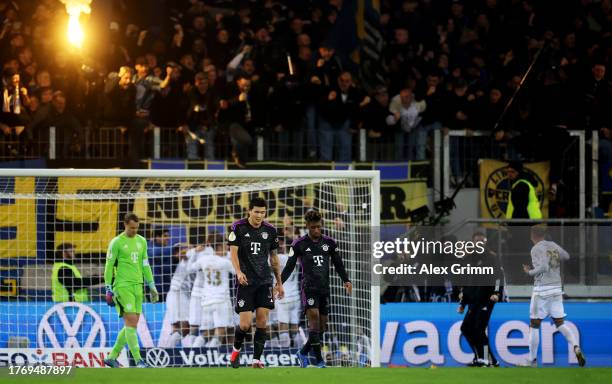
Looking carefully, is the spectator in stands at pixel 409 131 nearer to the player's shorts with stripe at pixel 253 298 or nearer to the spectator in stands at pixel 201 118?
the spectator in stands at pixel 201 118

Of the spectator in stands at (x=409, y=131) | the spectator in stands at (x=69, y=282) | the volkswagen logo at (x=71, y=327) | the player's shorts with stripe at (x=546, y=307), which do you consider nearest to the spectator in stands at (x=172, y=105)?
the spectator in stands at (x=69, y=282)

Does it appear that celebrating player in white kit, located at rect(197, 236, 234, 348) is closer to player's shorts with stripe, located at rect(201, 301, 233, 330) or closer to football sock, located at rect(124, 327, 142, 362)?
player's shorts with stripe, located at rect(201, 301, 233, 330)

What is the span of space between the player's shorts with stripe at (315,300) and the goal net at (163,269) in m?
0.82

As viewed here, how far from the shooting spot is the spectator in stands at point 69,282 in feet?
47.4

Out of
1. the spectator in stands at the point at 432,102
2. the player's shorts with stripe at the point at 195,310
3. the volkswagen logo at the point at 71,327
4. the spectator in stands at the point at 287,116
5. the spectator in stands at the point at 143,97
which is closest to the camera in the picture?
the volkswagen logo at the point at 71,327

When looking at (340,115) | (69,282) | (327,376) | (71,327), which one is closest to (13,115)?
(69,282)

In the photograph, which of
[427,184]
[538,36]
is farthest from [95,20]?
[538,36]

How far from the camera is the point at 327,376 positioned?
36.7 feet

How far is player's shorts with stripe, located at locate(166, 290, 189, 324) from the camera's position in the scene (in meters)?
14.7

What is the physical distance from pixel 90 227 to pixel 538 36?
7.37 m

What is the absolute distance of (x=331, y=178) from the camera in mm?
13320

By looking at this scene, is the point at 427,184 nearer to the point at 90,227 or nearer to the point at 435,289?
the point at 435,289

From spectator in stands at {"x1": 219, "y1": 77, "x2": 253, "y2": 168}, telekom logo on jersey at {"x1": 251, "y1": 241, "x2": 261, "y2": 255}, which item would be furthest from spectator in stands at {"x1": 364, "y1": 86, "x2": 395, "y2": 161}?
telekom logo on jersey at {"x1": 251, "y1": 241, "x2": 261, "y2": 255}

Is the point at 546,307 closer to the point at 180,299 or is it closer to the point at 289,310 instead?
the point at 289,310
